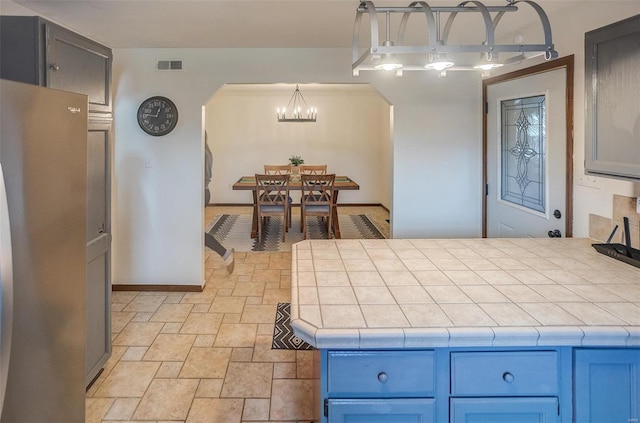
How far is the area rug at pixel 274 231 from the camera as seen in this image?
605cm

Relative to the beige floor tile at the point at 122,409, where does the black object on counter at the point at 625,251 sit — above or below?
above

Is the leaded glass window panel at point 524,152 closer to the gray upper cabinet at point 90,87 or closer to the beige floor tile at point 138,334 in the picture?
the gray upper cabinet at point 90,87

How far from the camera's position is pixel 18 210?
131 cm

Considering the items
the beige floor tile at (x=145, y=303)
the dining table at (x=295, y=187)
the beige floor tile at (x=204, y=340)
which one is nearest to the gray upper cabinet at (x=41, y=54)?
the beige floor tile at (x=204, y=340)

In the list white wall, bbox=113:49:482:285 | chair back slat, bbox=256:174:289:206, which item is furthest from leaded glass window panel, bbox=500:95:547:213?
chair back slat, bbox=256:174:289:206

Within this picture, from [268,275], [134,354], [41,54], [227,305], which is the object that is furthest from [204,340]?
[41,54]

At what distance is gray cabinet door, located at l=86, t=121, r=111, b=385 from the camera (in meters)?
2.34

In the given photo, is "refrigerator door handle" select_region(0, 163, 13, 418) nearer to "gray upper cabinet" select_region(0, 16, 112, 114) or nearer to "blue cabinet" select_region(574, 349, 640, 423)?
"gray upper cabinet" select_region(0, 16, 112, 114)

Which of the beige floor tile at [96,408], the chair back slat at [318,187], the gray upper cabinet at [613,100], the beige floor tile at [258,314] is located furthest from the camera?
the chair back slat at [318,187]

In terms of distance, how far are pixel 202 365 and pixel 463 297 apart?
1.91m

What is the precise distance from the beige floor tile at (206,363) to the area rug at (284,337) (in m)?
0.36

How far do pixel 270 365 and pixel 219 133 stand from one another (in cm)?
717

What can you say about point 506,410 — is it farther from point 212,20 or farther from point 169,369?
point 212,20

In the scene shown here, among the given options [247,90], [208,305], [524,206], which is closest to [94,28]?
[208,305]
